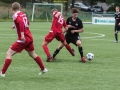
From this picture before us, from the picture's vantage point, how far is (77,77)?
10.9 metres

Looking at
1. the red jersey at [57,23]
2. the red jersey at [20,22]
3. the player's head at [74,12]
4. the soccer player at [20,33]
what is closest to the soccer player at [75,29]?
the player's head at [74,12]

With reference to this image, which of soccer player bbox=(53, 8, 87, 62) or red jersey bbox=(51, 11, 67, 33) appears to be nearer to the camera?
soccer player bbox=(53, 8, 87, 62)

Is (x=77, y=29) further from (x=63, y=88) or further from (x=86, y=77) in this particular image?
(x=63, y=88)

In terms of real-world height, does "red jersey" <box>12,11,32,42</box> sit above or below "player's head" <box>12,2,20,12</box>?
below

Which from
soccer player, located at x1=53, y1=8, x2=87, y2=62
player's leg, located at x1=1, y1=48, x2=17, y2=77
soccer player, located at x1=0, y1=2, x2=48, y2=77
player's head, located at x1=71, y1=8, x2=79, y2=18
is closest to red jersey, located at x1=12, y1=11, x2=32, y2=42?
soccer player, located at x1=0, y1=2, x2=48, y2=77

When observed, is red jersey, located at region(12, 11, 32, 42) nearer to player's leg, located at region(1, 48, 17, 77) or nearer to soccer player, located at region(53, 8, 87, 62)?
player's leg, located at region(1, 48, 17, 77)

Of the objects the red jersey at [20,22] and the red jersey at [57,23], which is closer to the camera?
the red jersey at [20,22]

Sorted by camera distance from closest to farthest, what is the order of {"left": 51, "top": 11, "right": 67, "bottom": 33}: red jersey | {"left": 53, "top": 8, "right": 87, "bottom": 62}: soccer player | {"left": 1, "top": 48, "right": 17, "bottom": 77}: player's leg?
{"left": 1, "top": 48, "right": 17, "bottom": 77}: player's leg, {"left": 53, "top": 8, "right": 87, "bottom": 62}: soccer player, {"left": 51, "top": 11, "right": 67, "bottom": 33}: red jersey

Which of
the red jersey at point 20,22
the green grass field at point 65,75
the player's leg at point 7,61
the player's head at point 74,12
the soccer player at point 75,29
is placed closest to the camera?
the green grass field at point 65,75

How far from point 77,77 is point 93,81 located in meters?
0.70

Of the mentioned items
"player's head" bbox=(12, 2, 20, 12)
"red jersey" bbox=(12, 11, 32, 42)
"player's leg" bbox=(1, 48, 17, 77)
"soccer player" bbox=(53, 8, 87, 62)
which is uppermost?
"player's head" bbox=(12, 2, 20, 12)

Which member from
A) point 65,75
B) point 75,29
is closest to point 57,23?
point 75,29

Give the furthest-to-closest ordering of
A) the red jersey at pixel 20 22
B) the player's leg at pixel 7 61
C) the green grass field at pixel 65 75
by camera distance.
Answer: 1. the player's leg at pixel 7 61
2. the red jersey at pixel 20 22
3. the green grass field at pixel 65 75

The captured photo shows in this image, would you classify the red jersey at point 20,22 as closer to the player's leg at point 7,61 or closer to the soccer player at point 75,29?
the player's leg at point 7,61
